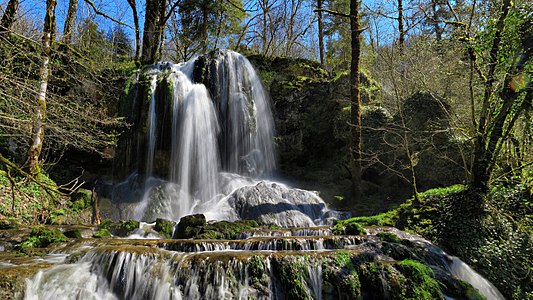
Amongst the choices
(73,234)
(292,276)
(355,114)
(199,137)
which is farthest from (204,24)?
(292,276)

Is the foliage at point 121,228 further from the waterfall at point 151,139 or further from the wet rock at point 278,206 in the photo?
the waterfall at point 151,139

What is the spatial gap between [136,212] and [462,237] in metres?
9.62

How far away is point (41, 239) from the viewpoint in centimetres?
590

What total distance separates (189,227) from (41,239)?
9.46ft

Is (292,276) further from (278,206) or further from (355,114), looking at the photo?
(355,114)

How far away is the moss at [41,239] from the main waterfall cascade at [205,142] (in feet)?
13.3

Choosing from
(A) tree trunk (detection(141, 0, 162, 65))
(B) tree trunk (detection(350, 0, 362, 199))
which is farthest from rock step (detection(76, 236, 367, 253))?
(A) tree trunk (detection(141, 0, 162, 65))

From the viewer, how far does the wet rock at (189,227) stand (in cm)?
709

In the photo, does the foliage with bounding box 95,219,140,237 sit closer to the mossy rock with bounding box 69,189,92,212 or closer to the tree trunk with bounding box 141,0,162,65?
the mossy rock with bounding box 69,189,92,212

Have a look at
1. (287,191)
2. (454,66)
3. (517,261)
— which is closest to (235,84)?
(287,191)

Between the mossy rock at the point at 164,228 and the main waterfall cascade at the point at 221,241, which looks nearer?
the main waterfall cascade at the point at 221,241

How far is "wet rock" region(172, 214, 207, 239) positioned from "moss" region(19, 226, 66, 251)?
2.36 meters

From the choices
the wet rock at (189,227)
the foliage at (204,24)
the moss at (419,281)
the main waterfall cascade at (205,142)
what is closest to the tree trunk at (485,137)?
the moss at (419,281)

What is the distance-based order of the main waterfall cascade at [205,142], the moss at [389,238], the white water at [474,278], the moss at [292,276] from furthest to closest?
the main waterfall cascade at [205,142] → the moss at [389,238] → the white water at [474,278] → the moss at [292,276]
